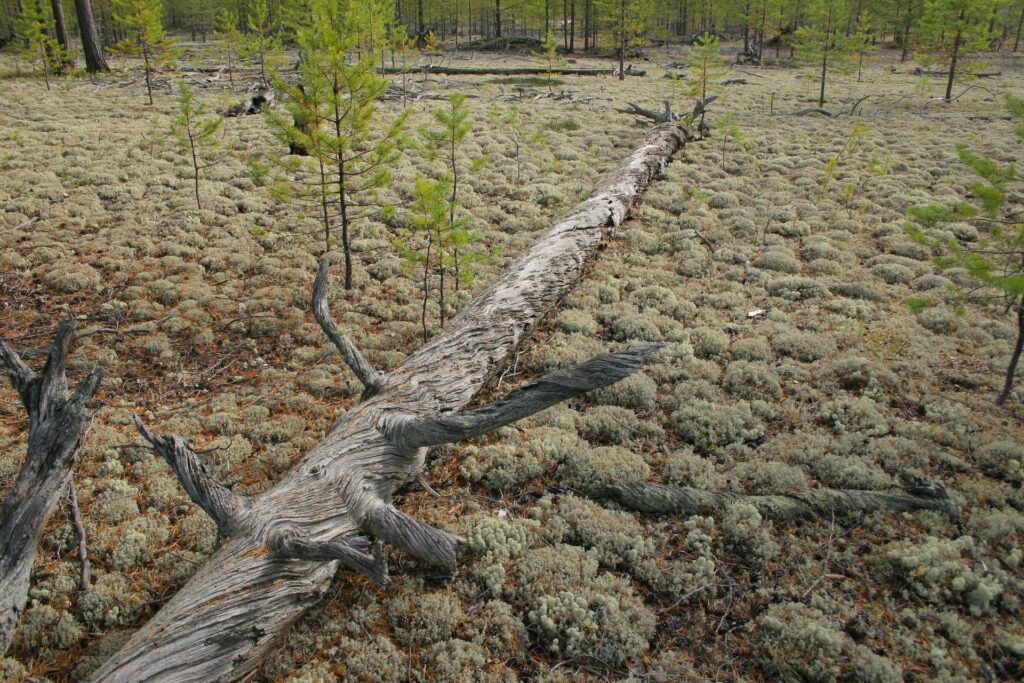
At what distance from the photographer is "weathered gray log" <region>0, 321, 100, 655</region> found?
405 centimetres

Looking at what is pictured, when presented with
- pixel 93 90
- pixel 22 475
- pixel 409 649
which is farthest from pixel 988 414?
pixel 93 90

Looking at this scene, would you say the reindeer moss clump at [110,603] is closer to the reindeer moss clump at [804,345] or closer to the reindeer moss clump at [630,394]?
the reindeer moss clump at [630,394]

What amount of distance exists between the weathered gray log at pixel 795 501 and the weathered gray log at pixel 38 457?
4636 millimetres

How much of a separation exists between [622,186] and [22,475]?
1176 cm

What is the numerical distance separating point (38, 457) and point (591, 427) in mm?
5010

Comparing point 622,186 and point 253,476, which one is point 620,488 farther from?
point 622,186

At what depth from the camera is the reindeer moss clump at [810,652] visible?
12.4 feet

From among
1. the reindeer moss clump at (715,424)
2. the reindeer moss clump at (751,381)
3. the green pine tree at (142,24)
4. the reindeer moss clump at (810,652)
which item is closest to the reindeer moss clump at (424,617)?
the reindeer moss clump at (810,652)

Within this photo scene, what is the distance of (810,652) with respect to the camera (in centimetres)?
397

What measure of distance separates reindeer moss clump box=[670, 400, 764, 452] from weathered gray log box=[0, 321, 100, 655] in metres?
5.56

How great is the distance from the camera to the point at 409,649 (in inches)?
162

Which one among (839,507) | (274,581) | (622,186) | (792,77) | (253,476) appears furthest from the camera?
(792,77)

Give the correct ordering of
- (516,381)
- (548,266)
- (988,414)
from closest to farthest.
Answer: (988,414) → (516,381) → (548,266)

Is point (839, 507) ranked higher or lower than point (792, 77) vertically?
lower
